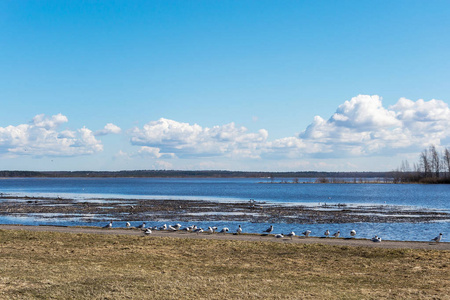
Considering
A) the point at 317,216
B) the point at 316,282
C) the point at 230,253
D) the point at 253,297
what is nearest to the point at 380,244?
the point at 230,253

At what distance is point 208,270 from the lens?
52.1 feet

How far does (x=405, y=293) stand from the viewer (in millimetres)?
12641

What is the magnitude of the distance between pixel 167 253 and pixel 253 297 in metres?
8.21

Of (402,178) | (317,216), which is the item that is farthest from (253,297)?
(402,178)

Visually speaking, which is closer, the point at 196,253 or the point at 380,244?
the point at 196,253

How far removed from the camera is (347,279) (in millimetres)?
14570

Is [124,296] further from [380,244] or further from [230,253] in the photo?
[380,244]

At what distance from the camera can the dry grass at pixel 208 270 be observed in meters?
12.4

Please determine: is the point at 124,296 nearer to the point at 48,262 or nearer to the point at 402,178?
the point at 48,262

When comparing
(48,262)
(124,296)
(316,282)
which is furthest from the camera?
(48,262)

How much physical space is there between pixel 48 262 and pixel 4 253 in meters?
3.27

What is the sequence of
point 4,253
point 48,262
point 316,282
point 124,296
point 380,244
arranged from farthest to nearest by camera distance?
point 380,244 < point 4,253 < point 48,262 < point 316,282 < point 124,296

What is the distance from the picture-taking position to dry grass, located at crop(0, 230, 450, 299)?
40.8 ft

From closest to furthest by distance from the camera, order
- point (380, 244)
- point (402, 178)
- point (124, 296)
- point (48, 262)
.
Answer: point (124, 296), point (48, 262), point (380, 244), point (402, 178)
